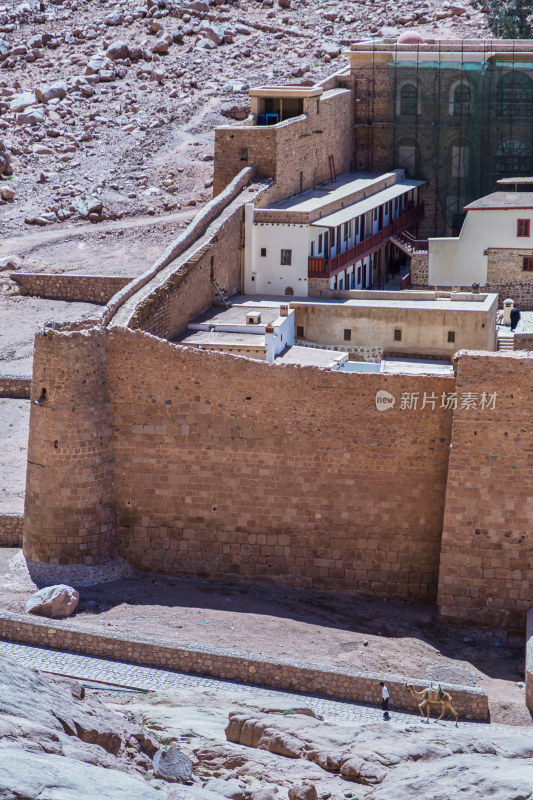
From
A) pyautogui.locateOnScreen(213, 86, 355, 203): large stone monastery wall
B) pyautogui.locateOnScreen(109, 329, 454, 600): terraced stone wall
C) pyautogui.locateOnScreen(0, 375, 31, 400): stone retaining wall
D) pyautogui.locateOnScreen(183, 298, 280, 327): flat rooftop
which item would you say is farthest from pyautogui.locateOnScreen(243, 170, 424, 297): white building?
pyautogui.locateOnScreen(109, 329, 454, 600): terraced stone wall

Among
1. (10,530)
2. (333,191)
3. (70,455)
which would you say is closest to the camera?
(70,455)

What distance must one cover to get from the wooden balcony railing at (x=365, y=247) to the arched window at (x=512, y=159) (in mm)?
2713

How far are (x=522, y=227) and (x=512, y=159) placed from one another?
652 centimetres

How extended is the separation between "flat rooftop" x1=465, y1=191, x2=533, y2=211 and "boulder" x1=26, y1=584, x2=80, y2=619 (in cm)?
1954

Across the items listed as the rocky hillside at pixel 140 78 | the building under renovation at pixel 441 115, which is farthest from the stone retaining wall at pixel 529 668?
the rocky hillside at pixel 140 78

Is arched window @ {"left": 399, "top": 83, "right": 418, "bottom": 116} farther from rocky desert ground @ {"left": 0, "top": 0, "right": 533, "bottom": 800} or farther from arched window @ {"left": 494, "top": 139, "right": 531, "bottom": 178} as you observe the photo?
rocky desert ground @ {"left": 0, "top": 0, "right": 533, "bottom": 800}

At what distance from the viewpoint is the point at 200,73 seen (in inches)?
2167

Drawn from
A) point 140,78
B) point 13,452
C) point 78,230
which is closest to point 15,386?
point 13,452

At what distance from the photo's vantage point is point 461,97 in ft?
150

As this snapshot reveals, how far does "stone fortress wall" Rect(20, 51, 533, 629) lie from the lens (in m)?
25.4

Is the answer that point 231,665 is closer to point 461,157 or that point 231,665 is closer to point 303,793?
point 303,793

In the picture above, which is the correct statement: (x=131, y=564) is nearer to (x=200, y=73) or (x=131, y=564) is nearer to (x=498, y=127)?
(x=498, y=127)

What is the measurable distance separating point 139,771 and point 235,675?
213 inches

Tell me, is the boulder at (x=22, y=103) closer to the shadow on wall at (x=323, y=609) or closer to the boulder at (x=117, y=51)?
the boulder at (x=117, y=51)
